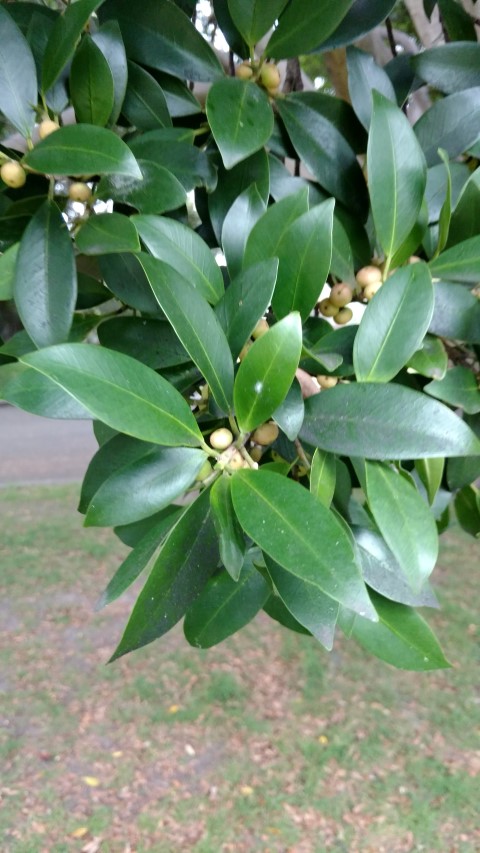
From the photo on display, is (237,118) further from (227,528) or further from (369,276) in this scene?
(227,528)

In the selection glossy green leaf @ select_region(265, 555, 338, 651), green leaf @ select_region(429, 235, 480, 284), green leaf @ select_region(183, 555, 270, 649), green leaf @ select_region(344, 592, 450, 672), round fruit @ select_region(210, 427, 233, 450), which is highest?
green leaf @ select_region(429, 235, 480, 284)

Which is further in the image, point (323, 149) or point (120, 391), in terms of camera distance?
point (323, 149)

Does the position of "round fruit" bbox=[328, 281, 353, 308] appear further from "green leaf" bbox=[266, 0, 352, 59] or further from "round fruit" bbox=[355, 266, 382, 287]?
"green leaf" bbox=[266, 0, 352, 59]

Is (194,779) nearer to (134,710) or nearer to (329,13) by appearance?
(134,710)

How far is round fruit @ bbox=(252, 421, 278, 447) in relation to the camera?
504mm

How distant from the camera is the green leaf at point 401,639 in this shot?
547 mm

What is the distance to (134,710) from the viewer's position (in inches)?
91.4

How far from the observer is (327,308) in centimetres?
58

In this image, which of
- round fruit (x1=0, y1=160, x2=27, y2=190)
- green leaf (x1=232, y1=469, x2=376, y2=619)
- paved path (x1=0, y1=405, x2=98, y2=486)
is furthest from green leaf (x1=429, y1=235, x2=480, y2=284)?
paved path (x1=0, y1=405, x2=98, y2=486)

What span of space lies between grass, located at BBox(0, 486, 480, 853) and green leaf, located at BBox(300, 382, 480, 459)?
1746 mm

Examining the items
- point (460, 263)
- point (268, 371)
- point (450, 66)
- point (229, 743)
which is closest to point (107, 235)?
point (268, 371)

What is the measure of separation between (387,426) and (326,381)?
11 centimetres

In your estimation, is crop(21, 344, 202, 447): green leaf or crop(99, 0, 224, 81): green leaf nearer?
crop(21, 344, 202, 447): green leaf

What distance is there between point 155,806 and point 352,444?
187cm
